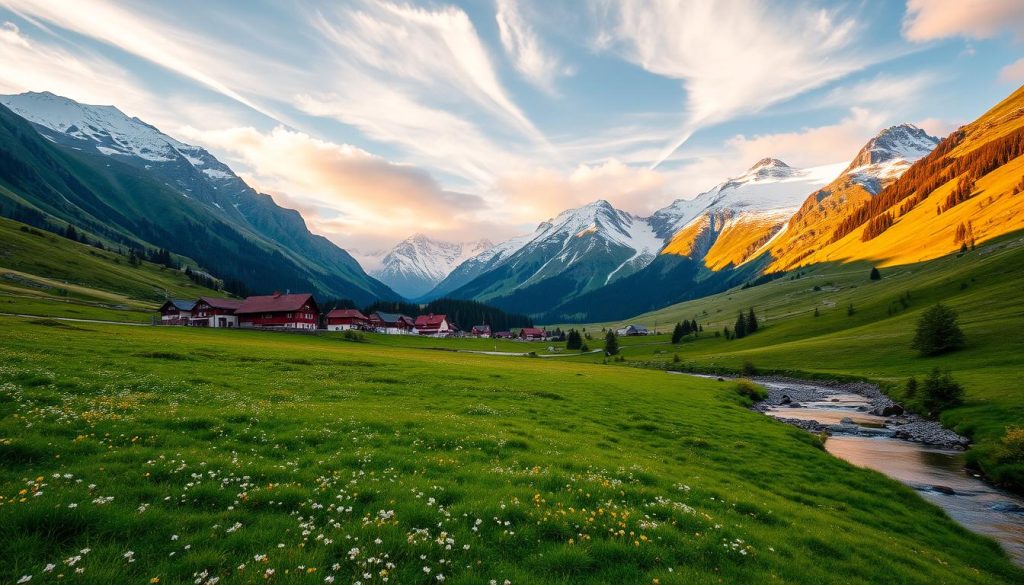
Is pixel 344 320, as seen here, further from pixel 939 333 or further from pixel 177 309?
pixel 939 333

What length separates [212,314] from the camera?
12644 cm

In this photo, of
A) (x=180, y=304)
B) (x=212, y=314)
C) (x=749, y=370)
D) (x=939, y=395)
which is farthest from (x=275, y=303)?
(x=939, y=395)

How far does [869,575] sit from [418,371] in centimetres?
3981

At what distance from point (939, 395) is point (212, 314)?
158231 mm

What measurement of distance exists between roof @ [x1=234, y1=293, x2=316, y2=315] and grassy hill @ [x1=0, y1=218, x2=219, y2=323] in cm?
2353

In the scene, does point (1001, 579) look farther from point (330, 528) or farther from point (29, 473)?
point (29, 473)

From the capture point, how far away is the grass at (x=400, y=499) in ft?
26.1

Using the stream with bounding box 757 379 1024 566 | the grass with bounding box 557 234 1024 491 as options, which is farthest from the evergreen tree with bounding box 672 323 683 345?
the stream with bounding box 757 379 1024 566

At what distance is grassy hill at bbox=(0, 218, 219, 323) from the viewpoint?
334 feet

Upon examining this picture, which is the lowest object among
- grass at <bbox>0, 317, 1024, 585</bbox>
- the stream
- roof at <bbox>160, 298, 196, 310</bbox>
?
the stream

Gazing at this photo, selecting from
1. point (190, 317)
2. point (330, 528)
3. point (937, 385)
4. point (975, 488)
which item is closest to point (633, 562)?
point (330, 528)

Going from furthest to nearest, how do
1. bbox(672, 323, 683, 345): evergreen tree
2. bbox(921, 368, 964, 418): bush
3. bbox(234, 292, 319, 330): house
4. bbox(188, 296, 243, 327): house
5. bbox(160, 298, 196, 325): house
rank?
1. bbox(672, 323, 683, 345): evergreen tree
2. bbox(234, 292, 319, 330): house
3. bbox(160, 298, 196, 325): house
4. bbox(188, 296, 243, 327): house
5. bbox(921, 368, 964, 418): bush

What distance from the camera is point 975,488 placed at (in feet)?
83.9

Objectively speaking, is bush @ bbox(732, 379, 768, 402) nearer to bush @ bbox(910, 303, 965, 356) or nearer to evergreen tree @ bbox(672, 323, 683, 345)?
bush @ bbox(910, 303, 965, 356)
